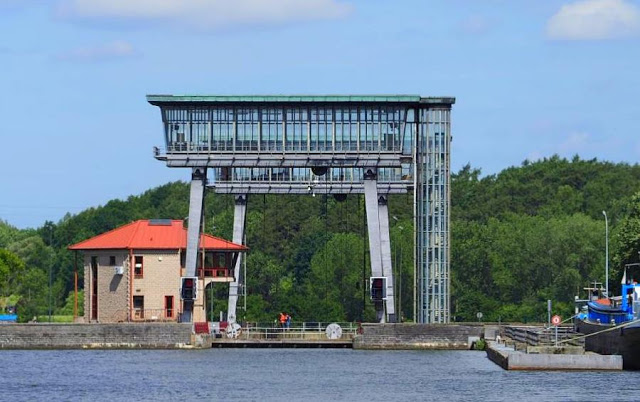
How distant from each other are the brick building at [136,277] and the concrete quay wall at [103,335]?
33.3 feet

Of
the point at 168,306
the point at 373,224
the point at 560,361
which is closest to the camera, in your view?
the point at 560,361

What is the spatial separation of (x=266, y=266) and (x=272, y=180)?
7259cm

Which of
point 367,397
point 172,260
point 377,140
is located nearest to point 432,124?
point 377,140

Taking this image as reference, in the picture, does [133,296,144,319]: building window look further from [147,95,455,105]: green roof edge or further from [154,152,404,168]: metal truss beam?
[147,95,455,105]: green roof edge

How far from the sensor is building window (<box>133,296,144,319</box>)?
115250 mm

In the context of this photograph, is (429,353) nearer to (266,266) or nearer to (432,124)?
(432,124)

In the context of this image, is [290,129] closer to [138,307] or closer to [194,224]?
[194,224]

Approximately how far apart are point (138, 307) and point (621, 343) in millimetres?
43072

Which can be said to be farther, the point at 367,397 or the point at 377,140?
the point at 377,140

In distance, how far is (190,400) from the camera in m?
66.1

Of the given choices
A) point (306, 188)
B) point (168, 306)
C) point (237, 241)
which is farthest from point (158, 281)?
point (306, 188)

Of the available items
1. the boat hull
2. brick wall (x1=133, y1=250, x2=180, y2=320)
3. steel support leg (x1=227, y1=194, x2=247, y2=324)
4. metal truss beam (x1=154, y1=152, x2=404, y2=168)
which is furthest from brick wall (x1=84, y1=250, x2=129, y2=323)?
the boat hull

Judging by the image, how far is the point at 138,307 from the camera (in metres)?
A: 116

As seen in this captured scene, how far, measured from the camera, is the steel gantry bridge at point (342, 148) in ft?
358
